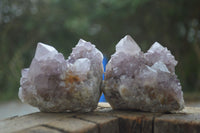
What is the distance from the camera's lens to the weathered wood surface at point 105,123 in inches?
32.1

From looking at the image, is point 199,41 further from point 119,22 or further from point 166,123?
point 166,123

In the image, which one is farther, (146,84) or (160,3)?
(160,3)

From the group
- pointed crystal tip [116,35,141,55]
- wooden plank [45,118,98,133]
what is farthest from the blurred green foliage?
wooden plank [45,118,98,133]

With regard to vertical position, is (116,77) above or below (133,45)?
below

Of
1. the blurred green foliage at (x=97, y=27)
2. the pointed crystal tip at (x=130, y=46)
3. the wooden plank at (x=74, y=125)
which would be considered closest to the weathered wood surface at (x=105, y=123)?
the wooden plank at (x=74, y=125)

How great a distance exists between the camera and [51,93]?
1.00 meters

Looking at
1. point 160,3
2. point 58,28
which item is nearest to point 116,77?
point 160,3

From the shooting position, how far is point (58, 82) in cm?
100

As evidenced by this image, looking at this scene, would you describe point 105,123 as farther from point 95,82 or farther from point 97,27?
point 97,27

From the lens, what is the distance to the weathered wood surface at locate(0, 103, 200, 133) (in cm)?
82

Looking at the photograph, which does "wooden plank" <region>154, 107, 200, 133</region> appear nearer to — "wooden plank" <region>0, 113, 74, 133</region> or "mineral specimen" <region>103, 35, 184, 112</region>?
"mineral specimen" <region>103, 35, 184, 112</region>

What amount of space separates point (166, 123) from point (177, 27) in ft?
15.1

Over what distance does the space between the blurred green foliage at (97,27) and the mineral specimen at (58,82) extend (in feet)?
11.9

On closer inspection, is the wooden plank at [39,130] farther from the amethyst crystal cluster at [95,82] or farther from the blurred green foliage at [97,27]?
the blurred green foliage at [97,27]
